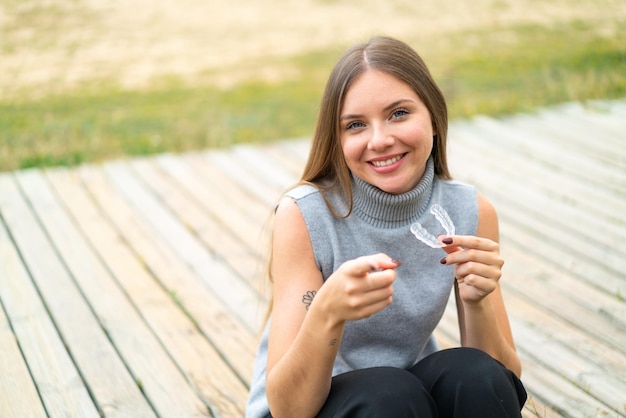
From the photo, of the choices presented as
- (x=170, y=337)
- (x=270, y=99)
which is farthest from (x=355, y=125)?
(x=270, y=99)

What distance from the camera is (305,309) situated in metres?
1.91

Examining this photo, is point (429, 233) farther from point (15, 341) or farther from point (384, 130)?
point (15, 341)

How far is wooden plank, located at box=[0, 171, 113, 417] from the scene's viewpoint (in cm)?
254

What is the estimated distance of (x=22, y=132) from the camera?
5613mm

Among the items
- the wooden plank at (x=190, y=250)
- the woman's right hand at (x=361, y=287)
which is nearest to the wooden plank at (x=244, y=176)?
the wooden plank at (x=190, y=250)

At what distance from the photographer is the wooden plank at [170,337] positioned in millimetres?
2584

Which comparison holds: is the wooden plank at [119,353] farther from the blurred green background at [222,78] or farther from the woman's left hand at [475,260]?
the blurred green background at [222,78]

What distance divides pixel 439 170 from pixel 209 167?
263cm

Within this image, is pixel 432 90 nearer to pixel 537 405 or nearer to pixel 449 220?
pixel 449 220

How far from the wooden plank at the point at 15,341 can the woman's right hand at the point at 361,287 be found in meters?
1.23

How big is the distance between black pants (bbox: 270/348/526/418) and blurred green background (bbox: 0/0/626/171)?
3.22 m

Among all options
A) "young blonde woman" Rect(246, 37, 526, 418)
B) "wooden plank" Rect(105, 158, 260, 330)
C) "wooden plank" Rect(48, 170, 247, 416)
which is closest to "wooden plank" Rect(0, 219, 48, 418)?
"wooden plank" Rect(48, 170, 247, 416)

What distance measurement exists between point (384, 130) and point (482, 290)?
0.44 m

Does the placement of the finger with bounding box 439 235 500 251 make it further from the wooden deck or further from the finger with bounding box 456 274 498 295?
the wooden deck
